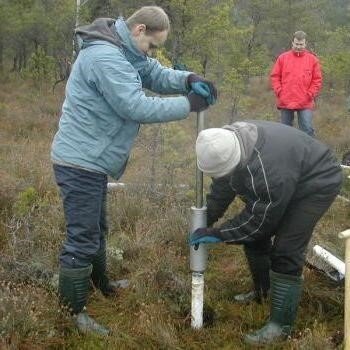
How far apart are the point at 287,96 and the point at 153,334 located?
16.6ft

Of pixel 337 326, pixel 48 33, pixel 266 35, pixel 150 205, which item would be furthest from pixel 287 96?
pixel 266 35

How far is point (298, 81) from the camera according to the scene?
7430 millimetres

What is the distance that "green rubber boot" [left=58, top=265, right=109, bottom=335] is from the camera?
321 centimetres

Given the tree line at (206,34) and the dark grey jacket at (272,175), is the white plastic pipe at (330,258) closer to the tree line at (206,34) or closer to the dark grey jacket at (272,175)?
the dark grey jacket at (272,175)

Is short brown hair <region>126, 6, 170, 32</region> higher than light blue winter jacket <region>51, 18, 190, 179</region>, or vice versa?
short brown hair <region>126, 6, 170, 32</region>

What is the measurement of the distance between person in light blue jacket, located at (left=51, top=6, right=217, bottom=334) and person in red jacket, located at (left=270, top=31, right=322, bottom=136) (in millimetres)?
4487

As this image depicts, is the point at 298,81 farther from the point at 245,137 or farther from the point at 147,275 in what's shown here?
the point at 245,137

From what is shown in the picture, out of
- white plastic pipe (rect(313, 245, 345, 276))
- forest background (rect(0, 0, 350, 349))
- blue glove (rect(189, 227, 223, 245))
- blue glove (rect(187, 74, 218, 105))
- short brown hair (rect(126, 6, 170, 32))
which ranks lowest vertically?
forest background (rect(0, 0, 350, 349))

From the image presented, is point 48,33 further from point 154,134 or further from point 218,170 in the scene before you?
point 218,170

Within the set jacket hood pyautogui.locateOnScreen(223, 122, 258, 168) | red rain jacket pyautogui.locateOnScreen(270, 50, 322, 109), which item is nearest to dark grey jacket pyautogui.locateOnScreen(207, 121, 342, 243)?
jacket hood pyautogui.locateOnScreen(223, 122, 258, 168)

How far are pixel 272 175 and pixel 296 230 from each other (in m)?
0.44

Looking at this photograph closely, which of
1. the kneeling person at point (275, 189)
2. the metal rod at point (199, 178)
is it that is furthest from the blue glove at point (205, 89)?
the kneeling person at point (275, 189)

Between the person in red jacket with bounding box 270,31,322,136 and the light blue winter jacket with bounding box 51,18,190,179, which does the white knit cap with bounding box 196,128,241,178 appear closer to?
the light blue winter jacket with bounding box 51,18,190,179

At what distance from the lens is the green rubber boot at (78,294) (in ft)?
10.5
